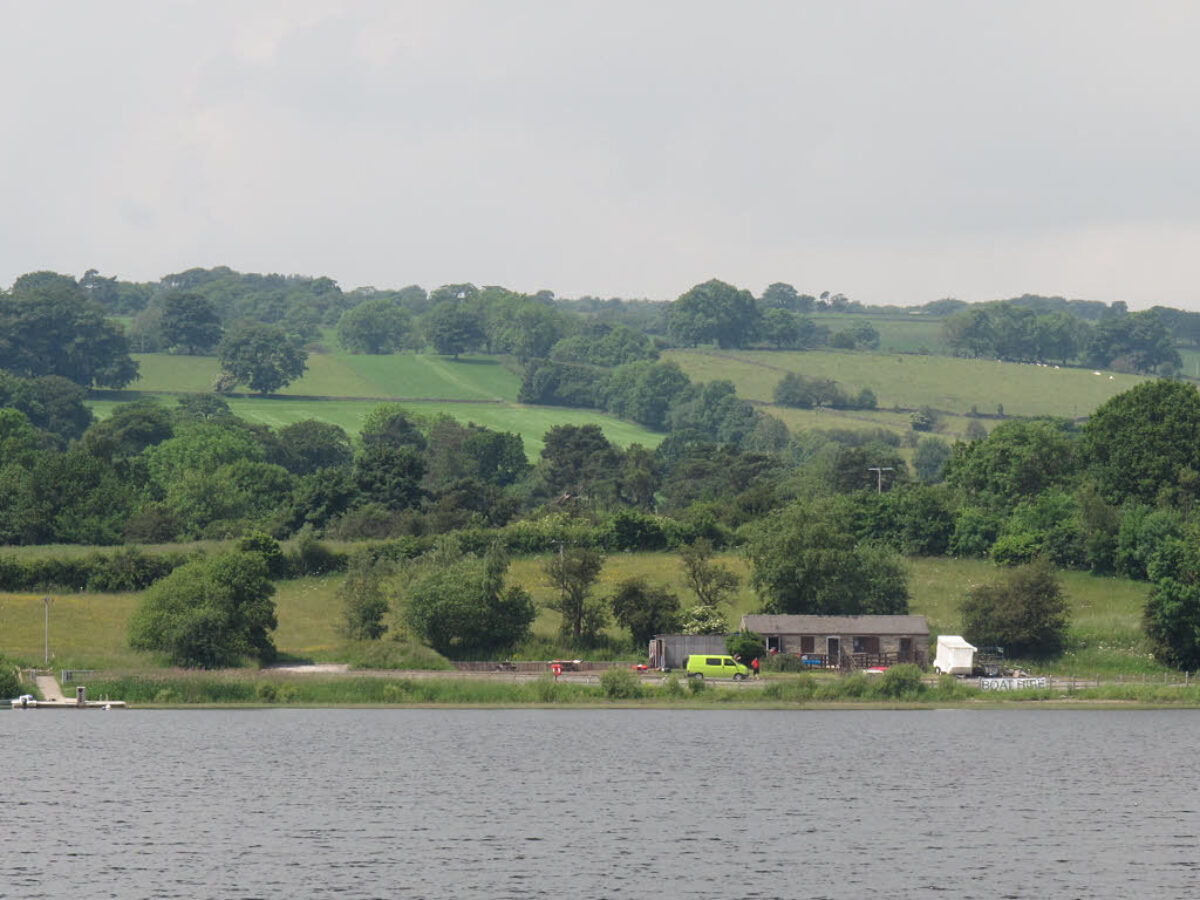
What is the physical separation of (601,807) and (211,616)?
4225 centimetres

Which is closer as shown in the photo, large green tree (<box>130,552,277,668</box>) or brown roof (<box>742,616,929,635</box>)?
large green tree (<box>130,552,277,668</box>)

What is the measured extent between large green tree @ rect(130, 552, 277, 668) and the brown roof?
2948cm

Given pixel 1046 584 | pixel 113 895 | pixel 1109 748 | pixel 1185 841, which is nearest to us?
pixel 113 895

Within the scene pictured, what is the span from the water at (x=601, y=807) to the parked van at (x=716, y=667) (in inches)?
346

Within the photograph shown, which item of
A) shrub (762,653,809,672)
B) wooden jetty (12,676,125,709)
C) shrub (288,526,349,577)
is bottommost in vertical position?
A: wooden jetty (12,676,125,709)

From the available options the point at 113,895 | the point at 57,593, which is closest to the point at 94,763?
the point at 113,895

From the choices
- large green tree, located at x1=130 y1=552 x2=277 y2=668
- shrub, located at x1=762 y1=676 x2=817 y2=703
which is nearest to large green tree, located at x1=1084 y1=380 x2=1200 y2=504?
shrub, located at x1=762 y1=676 x2=817 y2=703

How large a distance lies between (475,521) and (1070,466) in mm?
50751

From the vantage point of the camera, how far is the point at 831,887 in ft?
150

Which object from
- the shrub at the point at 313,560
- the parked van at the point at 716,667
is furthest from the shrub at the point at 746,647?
the shrub at the point at 313,560

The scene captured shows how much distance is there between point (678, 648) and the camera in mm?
102875

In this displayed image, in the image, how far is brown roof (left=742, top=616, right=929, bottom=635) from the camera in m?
104

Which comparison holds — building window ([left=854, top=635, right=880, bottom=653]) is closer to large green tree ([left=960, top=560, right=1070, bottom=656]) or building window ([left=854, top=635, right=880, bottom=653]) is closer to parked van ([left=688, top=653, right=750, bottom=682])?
large green tree ([left=960, top=560, right=1070, bottom=656])

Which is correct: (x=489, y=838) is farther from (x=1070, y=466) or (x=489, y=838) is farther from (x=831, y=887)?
(x=1070, y=466)
